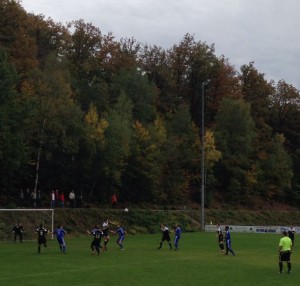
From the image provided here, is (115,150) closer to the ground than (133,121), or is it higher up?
closer to the ground

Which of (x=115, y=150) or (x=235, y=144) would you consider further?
(x=235, y=144)

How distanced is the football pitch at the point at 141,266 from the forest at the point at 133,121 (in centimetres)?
1935

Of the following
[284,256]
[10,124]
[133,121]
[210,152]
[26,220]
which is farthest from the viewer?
[210,152]

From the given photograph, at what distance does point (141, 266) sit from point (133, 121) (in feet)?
155

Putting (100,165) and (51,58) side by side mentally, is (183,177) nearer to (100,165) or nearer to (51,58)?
(100,165)

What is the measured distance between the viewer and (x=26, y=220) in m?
49.6

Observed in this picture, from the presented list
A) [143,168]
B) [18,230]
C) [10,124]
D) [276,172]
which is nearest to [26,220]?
[18,230]

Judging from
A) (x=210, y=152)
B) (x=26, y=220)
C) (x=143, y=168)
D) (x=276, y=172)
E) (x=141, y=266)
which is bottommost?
(x=141, y=266)

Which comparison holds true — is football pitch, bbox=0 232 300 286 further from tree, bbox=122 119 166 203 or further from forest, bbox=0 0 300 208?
tree, bbox=122 119 166 203

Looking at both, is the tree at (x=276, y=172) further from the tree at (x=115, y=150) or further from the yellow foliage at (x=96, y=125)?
the yellow foliage at (x=96, y=125)

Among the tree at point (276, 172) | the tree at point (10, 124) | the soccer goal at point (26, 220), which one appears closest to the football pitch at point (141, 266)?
the soccer goal at point (26, 220)

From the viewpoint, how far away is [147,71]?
9300 cm

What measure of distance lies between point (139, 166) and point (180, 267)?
40.8 m

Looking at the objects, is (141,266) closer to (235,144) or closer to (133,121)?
(133,121)
